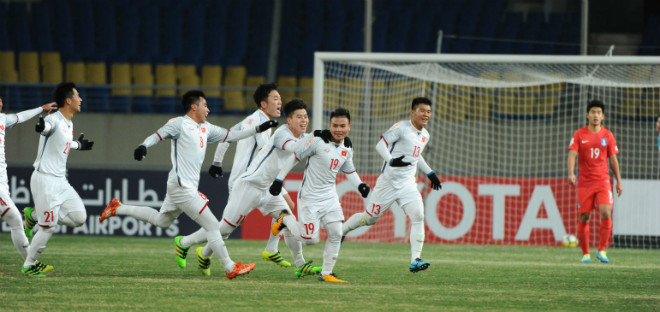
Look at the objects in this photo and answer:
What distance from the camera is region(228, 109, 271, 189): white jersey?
9.14 m

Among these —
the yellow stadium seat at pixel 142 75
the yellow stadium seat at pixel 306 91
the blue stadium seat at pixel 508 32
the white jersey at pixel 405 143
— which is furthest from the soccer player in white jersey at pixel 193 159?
the blue stadium seat at pixel 508 32

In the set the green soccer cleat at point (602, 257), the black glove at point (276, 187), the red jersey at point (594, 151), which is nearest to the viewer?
the black glove at point (276, 187)

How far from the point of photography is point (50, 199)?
8.80 m

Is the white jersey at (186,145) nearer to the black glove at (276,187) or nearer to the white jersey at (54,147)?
the black glove at (276,187)

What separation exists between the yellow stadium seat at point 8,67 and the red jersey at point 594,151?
11924mm

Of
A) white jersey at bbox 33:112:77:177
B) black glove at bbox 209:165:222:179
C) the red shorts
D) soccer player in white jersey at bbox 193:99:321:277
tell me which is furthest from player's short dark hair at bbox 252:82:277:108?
the red shorts

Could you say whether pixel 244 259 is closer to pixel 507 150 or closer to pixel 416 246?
pixel 416 246

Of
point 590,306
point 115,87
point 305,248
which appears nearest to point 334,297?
point 590,306

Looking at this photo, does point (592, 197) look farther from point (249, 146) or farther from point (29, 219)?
point (29, 219)

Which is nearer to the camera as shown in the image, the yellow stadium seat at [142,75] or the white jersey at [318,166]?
the white jersey at [318,166]

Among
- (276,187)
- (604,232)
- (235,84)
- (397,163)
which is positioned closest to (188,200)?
(276,187)

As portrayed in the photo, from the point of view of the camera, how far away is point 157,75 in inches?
750

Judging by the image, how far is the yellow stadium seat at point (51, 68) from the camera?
18688 mm

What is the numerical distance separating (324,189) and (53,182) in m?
2.66
